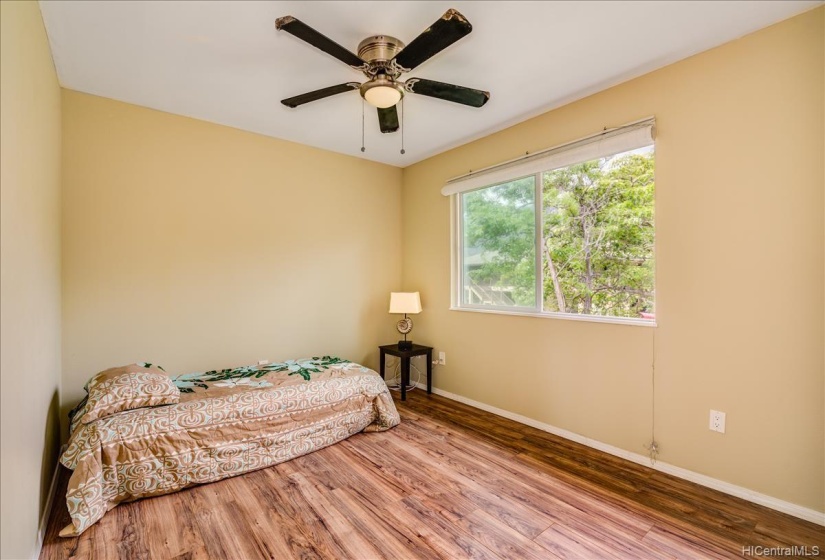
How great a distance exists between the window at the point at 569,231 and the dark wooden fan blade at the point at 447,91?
0.99 meters

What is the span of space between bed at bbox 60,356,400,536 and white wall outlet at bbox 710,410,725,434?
2.14 m

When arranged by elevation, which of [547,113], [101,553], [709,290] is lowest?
[101,553]

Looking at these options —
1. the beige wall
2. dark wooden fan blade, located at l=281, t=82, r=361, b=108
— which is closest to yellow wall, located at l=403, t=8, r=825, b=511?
dark wooden fan blade, located at l=281, t=82, r=361, b=108

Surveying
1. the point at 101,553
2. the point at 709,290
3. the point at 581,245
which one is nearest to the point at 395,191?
the point at 581,245

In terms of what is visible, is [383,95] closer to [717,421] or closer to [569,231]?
[569,231]

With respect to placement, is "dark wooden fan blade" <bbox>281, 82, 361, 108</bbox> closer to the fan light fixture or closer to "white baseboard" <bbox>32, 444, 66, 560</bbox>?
the fan light fixture

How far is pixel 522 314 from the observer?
322 cm

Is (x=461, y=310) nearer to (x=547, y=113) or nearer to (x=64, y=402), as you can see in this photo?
(x=547, y=113)

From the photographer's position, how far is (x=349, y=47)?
2189 mm

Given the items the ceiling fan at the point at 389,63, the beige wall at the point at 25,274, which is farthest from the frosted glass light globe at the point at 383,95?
the beige wall at the point at 25,274

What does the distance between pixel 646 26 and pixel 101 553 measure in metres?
3.75

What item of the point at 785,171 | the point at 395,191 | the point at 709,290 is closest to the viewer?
the point at 785,171

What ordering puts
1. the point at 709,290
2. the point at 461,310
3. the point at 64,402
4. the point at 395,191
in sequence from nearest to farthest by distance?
the point at 709,290
the point at 64,402
the point at 461,310
the point at 395,191

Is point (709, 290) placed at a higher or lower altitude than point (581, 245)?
lower
